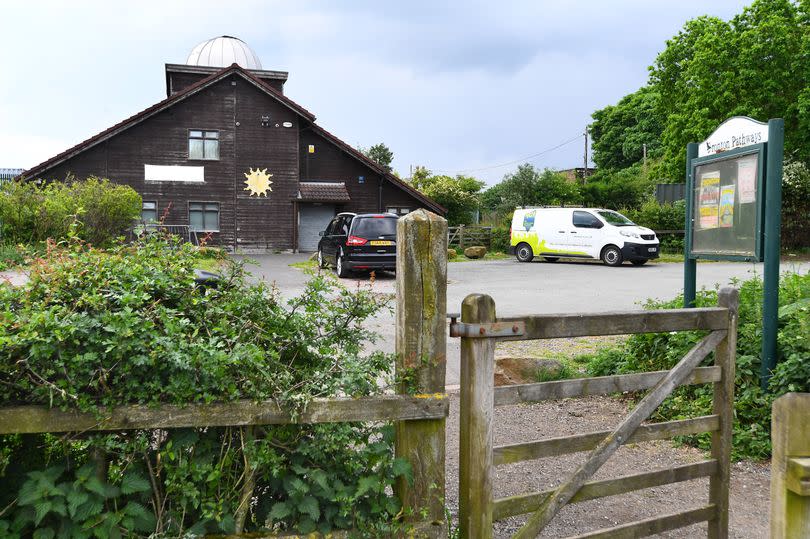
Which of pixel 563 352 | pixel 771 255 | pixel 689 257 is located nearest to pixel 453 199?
pixel 563 352

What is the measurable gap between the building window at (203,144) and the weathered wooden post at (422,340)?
28.0 m

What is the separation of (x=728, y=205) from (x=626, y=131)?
61377 millimetres

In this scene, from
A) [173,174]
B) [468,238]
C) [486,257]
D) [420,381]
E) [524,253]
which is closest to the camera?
[420,381]

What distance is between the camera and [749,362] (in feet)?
17.2

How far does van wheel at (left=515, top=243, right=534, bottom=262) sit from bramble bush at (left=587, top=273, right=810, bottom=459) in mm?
18816

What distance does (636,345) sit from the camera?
20.7ft

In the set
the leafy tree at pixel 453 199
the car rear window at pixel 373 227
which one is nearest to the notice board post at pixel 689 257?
the car rear window at pixel 373 227

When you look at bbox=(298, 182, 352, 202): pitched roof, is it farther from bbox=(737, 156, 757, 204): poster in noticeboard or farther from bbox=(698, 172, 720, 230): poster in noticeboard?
bbox=(737, 156, 757, 204): poster in noticeboard

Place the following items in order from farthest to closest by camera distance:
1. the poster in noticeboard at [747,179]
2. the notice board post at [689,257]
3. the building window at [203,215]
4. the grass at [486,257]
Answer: the building window at [203,215], the grass at [486,257], the notice board post at [689,257], the poster in noticeboard at [747,179]

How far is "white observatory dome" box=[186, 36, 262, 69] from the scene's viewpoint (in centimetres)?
3925

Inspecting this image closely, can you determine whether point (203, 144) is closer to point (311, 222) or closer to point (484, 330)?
point (311, 222)

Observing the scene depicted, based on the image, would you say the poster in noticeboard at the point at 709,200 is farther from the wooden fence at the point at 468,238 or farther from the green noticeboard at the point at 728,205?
the wooden fence at the point at 468,238

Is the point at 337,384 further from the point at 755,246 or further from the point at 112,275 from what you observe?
the point at 755,246

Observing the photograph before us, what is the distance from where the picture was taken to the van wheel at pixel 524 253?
2527 centimetres
